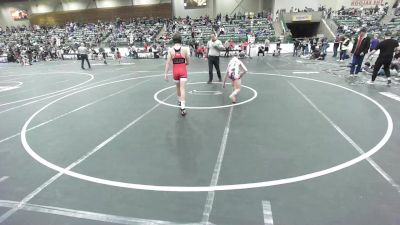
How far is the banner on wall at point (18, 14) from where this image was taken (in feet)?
145

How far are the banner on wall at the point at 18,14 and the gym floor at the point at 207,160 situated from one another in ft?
147

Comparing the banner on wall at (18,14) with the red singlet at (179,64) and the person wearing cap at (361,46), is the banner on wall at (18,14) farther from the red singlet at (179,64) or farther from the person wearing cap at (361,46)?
the person wearing cap at (361,46)

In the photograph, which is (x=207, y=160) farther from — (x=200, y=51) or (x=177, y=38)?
(x=200, y=51)

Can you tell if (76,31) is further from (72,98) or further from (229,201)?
(229,201)

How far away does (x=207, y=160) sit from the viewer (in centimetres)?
434

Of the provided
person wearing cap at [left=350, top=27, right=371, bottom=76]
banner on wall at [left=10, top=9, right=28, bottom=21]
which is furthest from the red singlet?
banner on wall at [left=10, top=9, right=28, bottom=21]

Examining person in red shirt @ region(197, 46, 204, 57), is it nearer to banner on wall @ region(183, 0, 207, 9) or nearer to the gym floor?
the gym floor

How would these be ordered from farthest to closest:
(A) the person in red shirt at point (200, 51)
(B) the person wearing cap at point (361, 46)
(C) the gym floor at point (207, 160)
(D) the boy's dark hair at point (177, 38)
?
(A) the person in red shirt at point (200, 51)
(B) the person wearing cap at point (361, 46)
(D) the boy's dark hair at point (177, 38)
(C) the gym floor at point (207, 160)

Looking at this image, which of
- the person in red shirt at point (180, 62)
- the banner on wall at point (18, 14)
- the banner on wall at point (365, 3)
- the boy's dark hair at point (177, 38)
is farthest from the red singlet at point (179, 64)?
the banner on wall at point (18, 14)

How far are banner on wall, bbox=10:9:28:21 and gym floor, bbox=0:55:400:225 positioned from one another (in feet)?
147

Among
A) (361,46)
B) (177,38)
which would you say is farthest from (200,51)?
(177,38)

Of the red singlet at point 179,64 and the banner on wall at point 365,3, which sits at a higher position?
the banner on wall at point 365,3

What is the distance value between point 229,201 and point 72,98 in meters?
7.43

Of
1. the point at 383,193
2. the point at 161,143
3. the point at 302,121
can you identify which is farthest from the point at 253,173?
the point at 302,121
